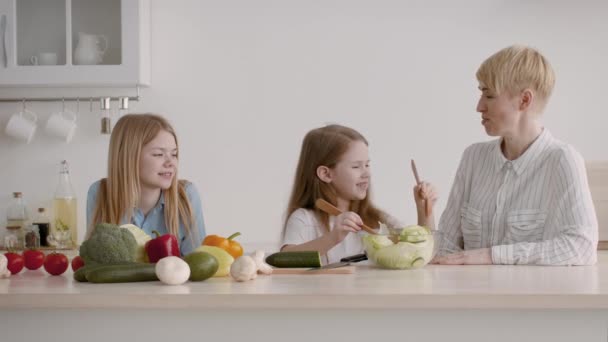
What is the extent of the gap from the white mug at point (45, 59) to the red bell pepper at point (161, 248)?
6.20 feet

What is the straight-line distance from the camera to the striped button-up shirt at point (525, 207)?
84.3 inches

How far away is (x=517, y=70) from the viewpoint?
2.41m

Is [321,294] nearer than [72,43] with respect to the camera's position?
Yes

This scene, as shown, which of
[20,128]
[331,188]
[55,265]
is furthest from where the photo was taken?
[20,128]

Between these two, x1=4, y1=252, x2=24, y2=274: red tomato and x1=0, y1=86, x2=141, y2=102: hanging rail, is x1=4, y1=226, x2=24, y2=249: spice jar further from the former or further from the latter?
x1=4, y1=252, x2=24, y2=274: red tomato

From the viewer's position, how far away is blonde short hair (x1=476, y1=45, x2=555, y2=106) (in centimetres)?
241

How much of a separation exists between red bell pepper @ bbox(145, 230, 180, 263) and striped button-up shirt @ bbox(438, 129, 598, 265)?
2.39 ft

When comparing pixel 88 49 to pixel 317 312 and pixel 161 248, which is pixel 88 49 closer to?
pixel 161 248

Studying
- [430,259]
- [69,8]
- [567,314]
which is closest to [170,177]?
[430,259]

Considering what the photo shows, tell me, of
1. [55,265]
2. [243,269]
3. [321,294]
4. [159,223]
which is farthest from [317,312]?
[159,223]

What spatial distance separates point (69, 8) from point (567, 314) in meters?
2.57

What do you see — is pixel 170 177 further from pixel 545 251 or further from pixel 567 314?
pixel 567 314

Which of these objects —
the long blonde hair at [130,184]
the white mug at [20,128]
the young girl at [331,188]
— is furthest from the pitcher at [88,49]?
the young girl at [331,188]

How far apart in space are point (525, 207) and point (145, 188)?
1.10m
